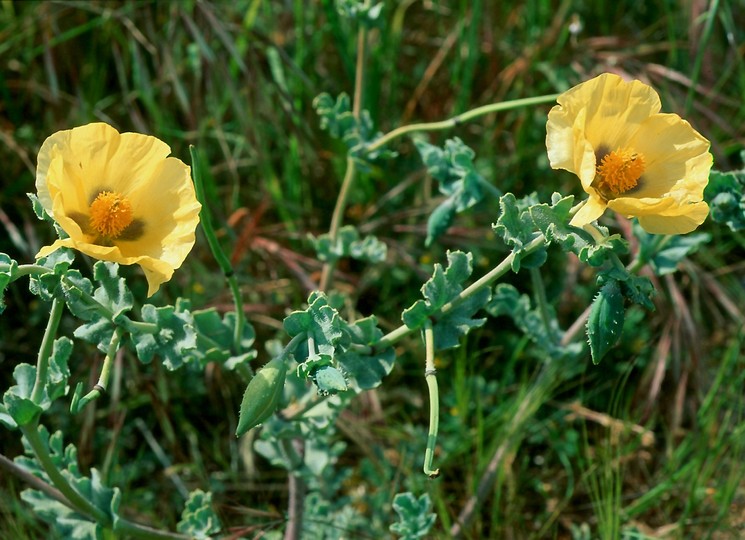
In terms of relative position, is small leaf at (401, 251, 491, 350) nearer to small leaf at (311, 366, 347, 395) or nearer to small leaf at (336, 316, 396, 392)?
small leaf at (336, 316, 396, 392)

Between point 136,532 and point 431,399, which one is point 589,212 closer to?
point 431,399

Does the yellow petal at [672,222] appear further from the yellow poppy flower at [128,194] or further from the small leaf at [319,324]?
the yellow poppy flower at [128,194]

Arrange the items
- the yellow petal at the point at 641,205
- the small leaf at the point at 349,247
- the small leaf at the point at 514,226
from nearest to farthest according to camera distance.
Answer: the yellow petal at the point at 641,205 < the small leaf at the point at 514,226 < the small leaf at the point at 349,247

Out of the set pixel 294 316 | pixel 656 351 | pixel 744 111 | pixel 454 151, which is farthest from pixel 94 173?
pixel 744 111

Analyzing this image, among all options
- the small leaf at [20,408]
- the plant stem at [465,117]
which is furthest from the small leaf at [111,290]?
the plant stem at [465,117]

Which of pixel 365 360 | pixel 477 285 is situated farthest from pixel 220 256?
pixel 477 285

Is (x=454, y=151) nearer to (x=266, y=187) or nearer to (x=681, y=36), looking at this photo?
(x=266, y=187)
